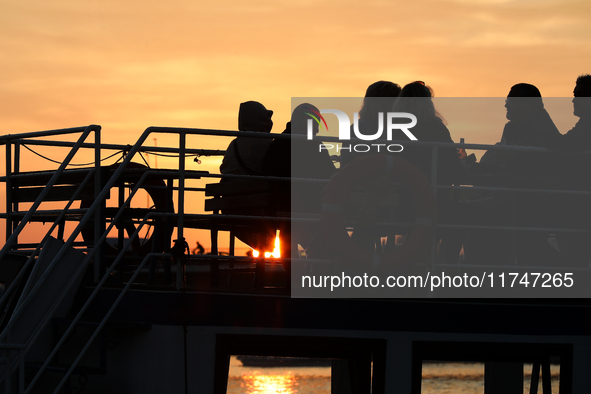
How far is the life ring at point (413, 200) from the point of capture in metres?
Result: 5.53

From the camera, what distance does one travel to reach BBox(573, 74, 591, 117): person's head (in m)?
6.15

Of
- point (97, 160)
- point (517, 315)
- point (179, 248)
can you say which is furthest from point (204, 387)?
point (517, 315)

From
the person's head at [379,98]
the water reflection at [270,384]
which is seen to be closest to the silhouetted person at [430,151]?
the person's head at [379,98]

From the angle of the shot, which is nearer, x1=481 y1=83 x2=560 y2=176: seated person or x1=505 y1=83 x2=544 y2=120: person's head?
x1=481 y1=83 x2=560 y2=176: seated person

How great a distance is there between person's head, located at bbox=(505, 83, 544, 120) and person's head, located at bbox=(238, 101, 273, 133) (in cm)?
220

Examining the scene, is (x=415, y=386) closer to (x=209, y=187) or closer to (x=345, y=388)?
(x=345, y=388)

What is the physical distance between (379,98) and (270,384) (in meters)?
90.6

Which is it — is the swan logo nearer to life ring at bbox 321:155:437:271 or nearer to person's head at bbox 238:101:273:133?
life ring at bbox 321:155:437:271

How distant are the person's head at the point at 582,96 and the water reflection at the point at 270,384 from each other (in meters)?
77.1

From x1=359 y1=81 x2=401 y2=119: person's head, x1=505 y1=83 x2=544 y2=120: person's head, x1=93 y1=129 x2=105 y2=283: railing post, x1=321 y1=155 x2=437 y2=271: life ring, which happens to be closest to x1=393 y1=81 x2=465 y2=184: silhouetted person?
x1=359 y1=81 x2=401 y2=119: person's head

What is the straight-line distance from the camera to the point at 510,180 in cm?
624

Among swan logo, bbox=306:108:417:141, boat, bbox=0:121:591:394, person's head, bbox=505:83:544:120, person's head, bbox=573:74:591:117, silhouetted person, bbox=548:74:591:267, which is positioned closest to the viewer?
boat, bbox=0:121:591:394

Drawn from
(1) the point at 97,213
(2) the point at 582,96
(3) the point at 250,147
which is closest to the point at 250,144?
(3) the point at 250,147

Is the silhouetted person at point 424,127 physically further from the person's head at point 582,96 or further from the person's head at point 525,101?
the person's head at point 582,96
